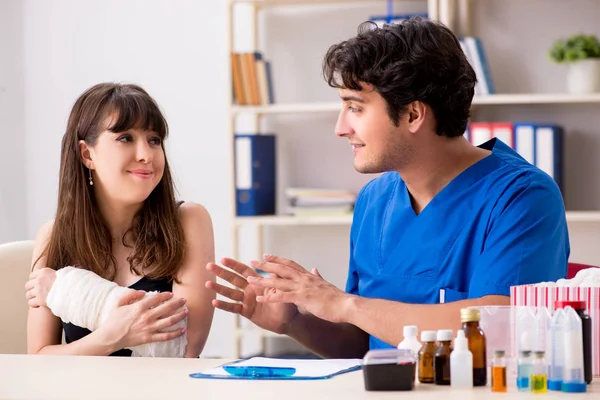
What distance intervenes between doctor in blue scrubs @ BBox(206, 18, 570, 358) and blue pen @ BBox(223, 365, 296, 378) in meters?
0.28

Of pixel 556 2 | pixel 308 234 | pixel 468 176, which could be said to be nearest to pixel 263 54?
pixel 308 234

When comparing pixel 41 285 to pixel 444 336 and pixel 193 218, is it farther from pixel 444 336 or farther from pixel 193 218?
pixel 444 336

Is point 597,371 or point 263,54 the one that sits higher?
point 263,54

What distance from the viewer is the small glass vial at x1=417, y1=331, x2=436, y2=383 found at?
1.32m

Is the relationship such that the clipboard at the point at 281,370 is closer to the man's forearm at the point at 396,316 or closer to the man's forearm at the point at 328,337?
the man's forearm at the point at 396,316

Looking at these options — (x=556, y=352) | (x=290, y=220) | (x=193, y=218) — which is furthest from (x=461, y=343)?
(x=290, y=220)

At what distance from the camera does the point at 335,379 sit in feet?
4.55

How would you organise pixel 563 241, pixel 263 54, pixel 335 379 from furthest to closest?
pixel 263 54 < pixel 563 241 < pixel 335 379

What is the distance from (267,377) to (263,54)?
2815mm

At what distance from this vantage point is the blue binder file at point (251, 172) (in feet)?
12.4

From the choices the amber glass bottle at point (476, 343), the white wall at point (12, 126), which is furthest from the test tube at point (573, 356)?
the white wall at point (12, 126)

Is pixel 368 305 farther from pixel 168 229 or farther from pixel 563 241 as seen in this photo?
pixel 168 229

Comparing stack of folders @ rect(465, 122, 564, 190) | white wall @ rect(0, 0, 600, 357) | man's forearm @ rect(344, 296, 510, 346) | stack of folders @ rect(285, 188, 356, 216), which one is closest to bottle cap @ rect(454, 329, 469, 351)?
man's forearm @ rect(344, 296, 510, 346)

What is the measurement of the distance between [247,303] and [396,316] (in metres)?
0.35
